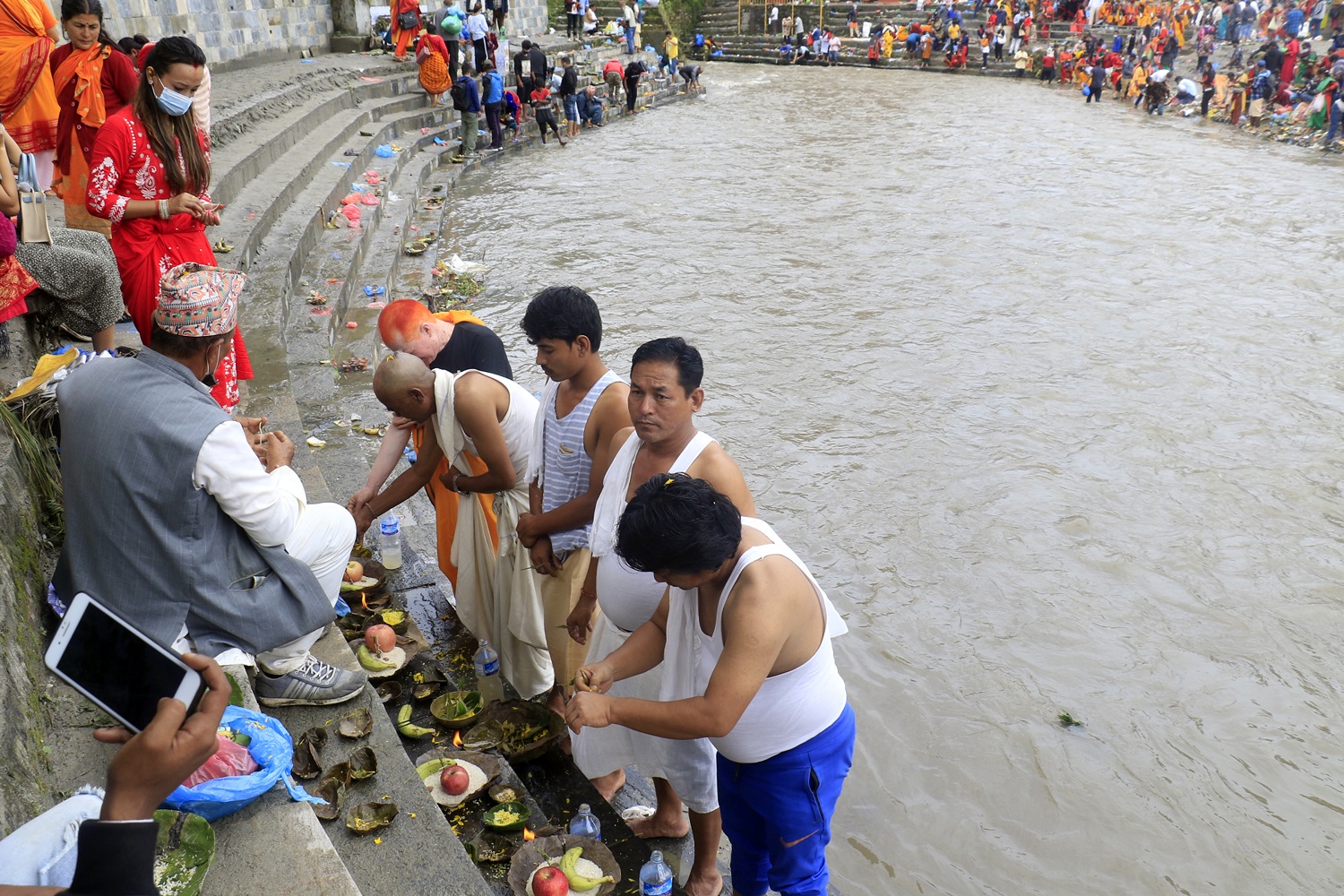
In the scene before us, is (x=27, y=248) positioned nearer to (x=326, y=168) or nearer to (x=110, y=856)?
(x=110, y=856)

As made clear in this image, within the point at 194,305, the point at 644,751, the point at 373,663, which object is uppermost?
the point at 194,305

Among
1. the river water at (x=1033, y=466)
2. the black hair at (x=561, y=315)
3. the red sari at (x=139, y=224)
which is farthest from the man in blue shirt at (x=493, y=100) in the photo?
the black hair at (x=561, y=315)

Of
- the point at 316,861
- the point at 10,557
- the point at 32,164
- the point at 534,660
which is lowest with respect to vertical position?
the point at 534,660

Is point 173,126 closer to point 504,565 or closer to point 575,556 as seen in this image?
point 504,565

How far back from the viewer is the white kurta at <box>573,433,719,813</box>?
2906 millimetres

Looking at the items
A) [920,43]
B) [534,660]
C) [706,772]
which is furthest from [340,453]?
[920,43]

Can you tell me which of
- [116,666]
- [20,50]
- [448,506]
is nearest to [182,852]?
[116,666]

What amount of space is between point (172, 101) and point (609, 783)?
3.25 metres

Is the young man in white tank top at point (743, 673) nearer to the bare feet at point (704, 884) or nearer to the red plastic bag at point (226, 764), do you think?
the bare feet at point (704, 884)

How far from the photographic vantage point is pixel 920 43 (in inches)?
1339

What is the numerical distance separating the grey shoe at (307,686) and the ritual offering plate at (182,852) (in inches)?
30.7

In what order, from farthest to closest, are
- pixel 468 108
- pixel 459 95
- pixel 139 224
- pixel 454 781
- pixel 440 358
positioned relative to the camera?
pixel 468 108 → pixel 459 95 → pixel 139 224 → pixel 440 358 → pixel 454 781

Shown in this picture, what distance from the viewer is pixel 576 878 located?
2838 mm

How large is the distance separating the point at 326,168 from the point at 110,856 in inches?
433
